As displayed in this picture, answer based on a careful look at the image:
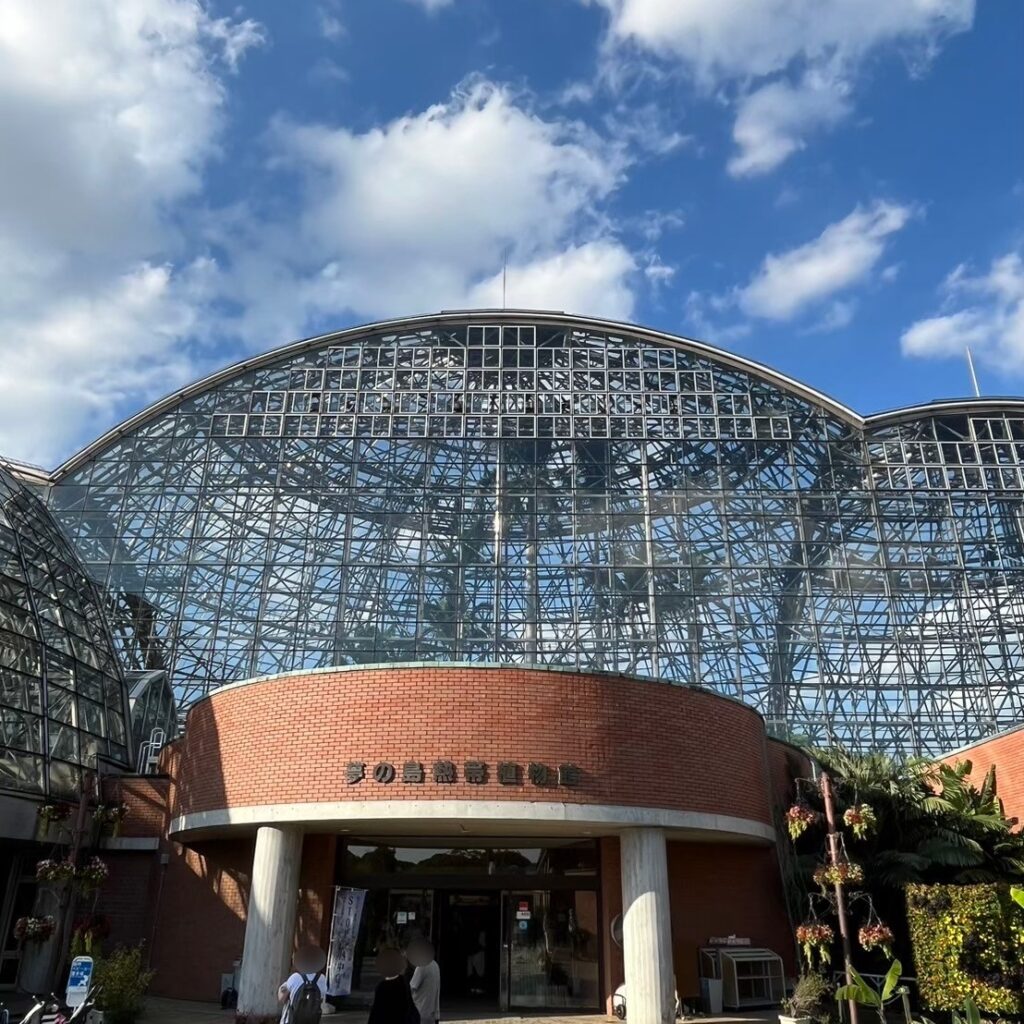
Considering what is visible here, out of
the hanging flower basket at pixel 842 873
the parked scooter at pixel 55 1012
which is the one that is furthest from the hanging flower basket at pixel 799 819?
the parked scooter at pixel 55 1012

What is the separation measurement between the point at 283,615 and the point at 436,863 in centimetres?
1644

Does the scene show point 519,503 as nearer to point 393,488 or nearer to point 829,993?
point 393,488

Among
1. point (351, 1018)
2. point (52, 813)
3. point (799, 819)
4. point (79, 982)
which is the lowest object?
point (351, 1018)

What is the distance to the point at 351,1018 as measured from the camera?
13.3 m

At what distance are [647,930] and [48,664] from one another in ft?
46.6

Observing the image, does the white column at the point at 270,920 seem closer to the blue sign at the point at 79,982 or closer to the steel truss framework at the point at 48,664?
the blue sign at the point at 79,982

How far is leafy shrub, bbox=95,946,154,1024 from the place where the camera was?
1229cm

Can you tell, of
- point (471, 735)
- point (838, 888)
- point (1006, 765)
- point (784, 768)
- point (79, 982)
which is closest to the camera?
point (79, 982)

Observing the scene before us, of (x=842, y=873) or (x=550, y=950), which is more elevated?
(x=842, y=873)

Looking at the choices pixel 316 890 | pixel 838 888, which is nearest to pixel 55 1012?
pixel 316 890

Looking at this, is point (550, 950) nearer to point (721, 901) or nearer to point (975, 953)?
point (721, 901)

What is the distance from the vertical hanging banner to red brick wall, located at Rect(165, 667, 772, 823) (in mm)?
2684

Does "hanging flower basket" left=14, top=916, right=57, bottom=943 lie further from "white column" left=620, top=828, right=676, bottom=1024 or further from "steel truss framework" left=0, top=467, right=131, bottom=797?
"white column" left=620, top=828, right=676, bottom=1024

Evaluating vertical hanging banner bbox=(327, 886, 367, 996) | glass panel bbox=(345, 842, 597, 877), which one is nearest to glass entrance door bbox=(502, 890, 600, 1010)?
glass panel bbox=(345, 842, 597, 877)
